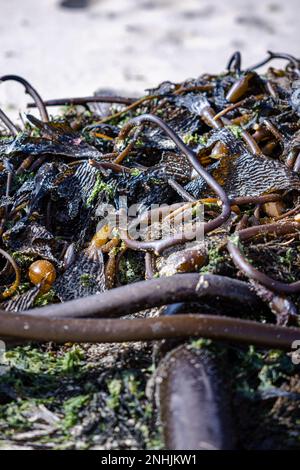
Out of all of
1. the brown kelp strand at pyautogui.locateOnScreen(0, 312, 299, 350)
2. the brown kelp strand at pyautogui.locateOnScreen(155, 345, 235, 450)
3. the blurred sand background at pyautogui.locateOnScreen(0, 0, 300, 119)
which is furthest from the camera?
the blurred sand background at pyautogui.locateOnScreen(0, 0, 300, 119)

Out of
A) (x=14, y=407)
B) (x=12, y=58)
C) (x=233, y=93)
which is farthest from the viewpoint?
(x=12, y=58)

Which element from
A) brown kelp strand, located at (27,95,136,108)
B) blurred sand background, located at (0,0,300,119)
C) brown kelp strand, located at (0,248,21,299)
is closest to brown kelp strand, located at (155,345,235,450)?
brown kelp strand, located at (0,248,21,299)

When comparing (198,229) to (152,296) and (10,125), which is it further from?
(10,125)

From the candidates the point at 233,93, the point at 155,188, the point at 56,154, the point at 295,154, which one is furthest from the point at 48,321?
the point at 233,93

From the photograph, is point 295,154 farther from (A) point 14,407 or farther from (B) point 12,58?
(B) point 12,58

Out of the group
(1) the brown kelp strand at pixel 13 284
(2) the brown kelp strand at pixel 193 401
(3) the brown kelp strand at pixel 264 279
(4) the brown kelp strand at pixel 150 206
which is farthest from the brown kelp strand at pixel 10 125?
(2) the brown kelp strand at pixel 193 401

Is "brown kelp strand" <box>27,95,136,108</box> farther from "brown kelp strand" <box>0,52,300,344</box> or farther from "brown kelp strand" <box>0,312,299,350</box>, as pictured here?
"brown kelp strand" <box>0,312,299,350</box>
